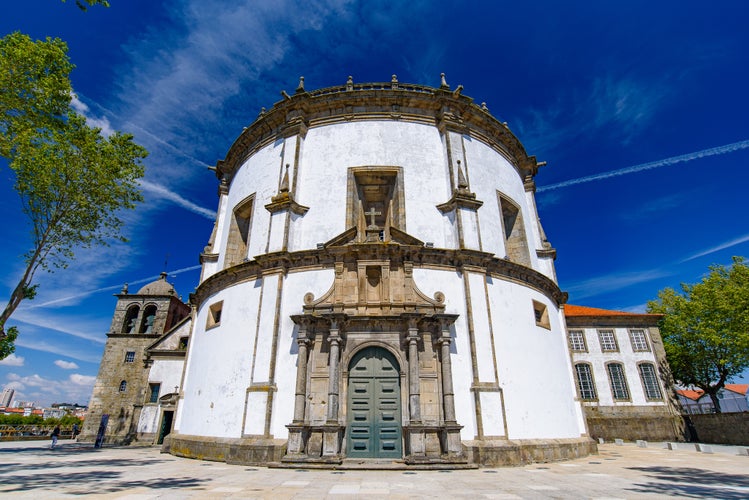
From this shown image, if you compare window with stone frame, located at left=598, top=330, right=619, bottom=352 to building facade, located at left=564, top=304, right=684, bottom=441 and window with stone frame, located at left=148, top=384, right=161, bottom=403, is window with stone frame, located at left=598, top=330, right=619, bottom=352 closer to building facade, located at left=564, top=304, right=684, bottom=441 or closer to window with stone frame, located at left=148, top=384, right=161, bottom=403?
building facade, located at left=564, top=304, right=684, bottom=441

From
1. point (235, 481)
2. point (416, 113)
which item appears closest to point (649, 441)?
point (416, 113)

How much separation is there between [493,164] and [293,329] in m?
10.9

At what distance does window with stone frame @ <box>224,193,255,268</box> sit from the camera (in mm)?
16702

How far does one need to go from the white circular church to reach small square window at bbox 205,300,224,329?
0.07 metres

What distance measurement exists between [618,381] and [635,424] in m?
2.85

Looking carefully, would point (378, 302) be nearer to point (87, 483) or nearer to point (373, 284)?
point (373, 284)

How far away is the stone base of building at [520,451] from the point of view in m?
10.6

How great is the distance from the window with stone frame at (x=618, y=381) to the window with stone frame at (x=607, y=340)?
1.15 meters

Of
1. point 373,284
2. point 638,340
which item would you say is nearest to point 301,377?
point 373,284


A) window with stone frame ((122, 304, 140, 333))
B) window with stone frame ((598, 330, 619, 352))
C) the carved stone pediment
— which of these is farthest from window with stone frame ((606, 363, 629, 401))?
window with stone frame ((122, 304, 140, 333))

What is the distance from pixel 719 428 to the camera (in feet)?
74.7

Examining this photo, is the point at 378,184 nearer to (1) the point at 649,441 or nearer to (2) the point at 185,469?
(2) the point at 185,469

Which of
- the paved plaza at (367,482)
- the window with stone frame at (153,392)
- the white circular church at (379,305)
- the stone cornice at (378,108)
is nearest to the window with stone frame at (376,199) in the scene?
the white circular church at (379,305)

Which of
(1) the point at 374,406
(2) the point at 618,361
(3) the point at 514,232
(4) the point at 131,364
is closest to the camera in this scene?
(1) the point at 374,406
